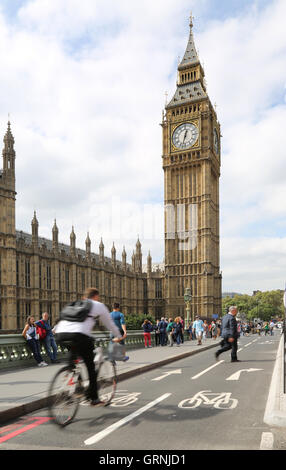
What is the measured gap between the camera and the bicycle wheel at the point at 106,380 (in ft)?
22.8

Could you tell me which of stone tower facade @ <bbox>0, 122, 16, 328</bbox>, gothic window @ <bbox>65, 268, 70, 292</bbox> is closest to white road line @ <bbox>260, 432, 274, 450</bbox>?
stone tower facade @ <bbox>0, 122, 16, 328</bbox>

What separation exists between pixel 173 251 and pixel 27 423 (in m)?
72.5

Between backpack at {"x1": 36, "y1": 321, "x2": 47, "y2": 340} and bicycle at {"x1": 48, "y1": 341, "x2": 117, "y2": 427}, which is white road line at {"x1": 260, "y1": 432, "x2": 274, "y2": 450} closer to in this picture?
bicycle at {"x1": 48, "y1": 341, "x2": 117, "y2": 427}

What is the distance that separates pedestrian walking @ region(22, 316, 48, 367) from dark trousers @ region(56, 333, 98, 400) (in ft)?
22.9

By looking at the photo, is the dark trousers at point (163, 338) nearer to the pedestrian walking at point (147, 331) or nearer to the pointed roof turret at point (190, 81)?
the pedestrian walking at point (147, 331)

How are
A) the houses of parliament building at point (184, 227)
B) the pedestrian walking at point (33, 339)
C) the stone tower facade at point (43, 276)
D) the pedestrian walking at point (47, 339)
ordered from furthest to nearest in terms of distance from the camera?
the houses of parliament building at point (184, 227) → the stone tower facade at point (43, 276) → the pedestrian walking at point (47, 339) → the pedestrian walking at point (33, 339)

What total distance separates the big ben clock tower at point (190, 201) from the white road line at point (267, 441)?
228 ft

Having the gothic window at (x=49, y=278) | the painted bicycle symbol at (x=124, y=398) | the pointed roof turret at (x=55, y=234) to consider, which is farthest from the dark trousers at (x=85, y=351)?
the pointed roof turret at (x=55, y=234)

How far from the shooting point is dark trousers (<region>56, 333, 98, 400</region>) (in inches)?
239

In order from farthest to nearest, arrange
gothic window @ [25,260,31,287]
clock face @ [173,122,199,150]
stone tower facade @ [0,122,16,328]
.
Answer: clock face @ [173,122,199,150], gothic window @ [25,260,31,287], stone tower facade @ [0,122,16,328]

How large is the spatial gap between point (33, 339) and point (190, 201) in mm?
67018

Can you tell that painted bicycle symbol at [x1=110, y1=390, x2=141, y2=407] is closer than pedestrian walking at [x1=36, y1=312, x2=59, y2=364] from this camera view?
Yes

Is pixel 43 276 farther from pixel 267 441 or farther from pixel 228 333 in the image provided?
pixel 267 441

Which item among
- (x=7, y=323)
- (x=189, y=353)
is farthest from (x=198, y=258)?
(x=189, y=353)
